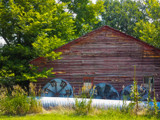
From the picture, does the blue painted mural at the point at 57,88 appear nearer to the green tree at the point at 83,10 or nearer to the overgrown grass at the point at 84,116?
the overgrown grass at the point at 84,116

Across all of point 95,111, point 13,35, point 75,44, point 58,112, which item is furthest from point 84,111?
point 13,35

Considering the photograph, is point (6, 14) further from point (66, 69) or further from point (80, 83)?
point (80, 83)

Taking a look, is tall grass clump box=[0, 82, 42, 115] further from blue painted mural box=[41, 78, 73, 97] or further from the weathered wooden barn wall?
the weathered wooden barn wall

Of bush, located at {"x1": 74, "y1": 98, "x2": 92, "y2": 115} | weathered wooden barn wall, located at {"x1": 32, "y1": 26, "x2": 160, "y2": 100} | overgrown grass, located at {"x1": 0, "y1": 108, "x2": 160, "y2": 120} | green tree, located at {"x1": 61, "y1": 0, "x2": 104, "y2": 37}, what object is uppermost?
green tree, located at {"x1": 61, "y1": 0, "x2": 104, "y2": 37}

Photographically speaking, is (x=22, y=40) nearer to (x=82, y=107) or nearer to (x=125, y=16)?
(x=82, y=107)

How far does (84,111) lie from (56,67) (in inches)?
241

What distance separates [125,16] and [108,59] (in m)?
27.0

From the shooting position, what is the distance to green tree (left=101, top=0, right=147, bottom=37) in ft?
130

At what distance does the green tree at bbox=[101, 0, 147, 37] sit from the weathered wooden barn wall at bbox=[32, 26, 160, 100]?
24.5 metres

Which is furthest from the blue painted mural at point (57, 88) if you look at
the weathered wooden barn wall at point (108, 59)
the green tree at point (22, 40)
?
the green tree at point (22, 40)

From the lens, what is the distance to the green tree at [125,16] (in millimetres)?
39562

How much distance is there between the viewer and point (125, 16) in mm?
39594

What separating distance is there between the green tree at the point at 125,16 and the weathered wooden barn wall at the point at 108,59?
80.3 feet

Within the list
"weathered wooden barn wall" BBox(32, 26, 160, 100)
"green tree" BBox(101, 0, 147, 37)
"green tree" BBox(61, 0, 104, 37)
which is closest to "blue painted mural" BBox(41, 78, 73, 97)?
"weathered wooden barn wall" BBox(32, 26, 160, 100)
